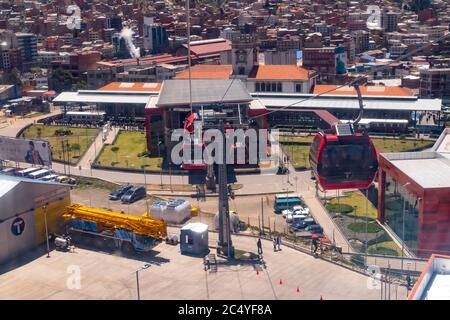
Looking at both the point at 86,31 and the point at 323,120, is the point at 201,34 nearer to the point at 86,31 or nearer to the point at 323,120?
the point at 86,31

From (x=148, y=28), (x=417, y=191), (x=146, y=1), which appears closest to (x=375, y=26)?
(x=148, y=28)

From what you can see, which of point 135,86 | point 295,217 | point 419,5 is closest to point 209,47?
point 135,86

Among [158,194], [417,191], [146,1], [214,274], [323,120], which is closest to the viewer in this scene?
[214,274]

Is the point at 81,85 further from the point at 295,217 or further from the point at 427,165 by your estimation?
the point at 427,165

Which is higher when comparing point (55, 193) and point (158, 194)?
point (55, 193)

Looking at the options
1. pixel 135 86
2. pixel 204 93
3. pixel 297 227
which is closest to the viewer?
pixel 297 227

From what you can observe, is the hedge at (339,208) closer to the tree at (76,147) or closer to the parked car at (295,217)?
the parked car at (295,217)

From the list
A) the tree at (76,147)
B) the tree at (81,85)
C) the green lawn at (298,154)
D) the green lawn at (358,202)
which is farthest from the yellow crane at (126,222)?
the tree at (81,85)
